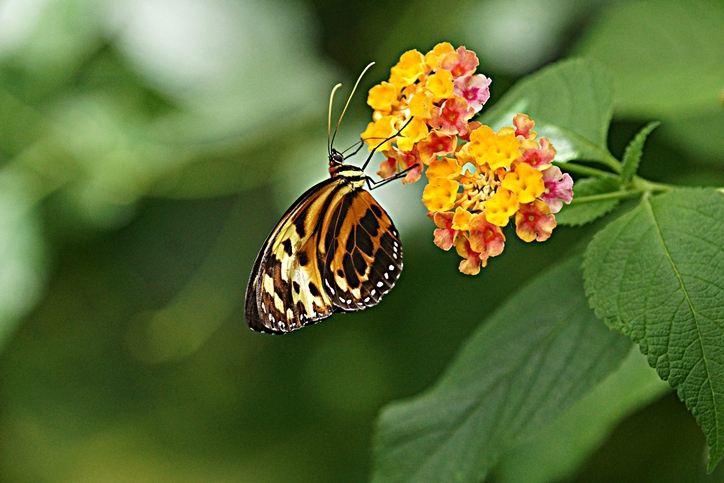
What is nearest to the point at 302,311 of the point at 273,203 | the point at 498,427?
the point at 498,427

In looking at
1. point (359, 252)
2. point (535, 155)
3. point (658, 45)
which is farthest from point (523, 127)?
point (658, 45)

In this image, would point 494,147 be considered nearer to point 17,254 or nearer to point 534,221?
point 534,221

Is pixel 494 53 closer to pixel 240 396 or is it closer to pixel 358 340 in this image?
pixel 358 340

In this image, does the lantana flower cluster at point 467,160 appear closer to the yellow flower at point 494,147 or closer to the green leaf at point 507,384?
the yellow flower at point 494,147

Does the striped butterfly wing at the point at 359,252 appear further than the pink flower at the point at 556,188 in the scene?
Result: Yes

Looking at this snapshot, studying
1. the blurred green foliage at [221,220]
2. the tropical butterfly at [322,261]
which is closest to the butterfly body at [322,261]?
the tropical butterfly at [322,261]

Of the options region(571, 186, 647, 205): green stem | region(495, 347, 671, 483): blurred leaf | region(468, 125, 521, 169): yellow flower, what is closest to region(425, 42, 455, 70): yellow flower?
region(468, 125, 521, 169): yellow flower

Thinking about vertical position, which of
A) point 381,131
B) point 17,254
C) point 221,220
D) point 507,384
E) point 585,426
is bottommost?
point 585,426
